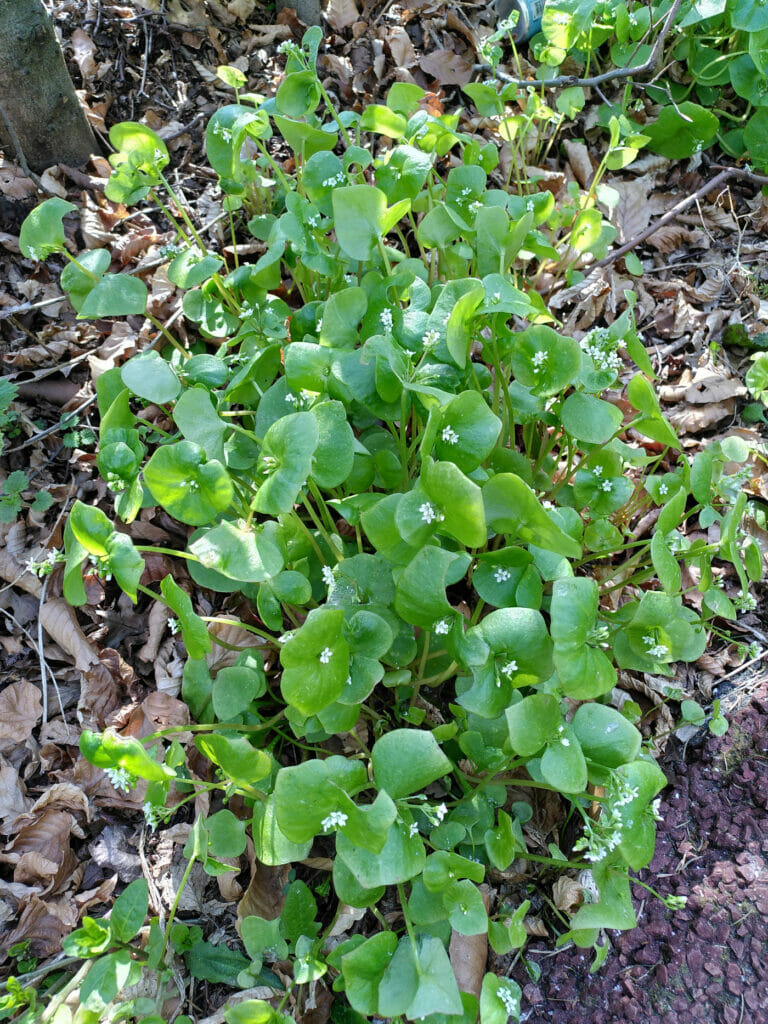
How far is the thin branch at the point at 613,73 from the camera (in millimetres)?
2674

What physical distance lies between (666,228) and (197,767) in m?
2.66

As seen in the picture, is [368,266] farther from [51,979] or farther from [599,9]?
[51,979]

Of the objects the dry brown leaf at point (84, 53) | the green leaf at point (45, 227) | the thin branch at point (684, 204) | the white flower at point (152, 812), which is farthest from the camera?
the dry brown leaf at point (84, 53)

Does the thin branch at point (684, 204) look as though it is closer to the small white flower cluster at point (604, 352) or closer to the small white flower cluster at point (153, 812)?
the small white flower cluster at point (604, 352)

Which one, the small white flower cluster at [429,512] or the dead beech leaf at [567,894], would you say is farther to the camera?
the dead beech leaf at [567,894]

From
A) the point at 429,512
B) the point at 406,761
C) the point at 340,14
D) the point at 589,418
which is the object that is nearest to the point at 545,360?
the point at 589,418

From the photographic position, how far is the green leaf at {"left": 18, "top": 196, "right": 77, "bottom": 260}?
1865 millimetres

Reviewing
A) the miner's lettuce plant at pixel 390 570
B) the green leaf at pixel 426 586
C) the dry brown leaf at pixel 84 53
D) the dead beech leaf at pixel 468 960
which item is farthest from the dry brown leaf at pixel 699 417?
the dry brown leaf at pixel 84 53

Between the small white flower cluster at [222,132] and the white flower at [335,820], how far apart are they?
1852mm

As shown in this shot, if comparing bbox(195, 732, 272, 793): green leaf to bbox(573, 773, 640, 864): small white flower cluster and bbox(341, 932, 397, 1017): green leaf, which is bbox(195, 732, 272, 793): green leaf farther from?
bbox(573, 773, 640, 864): small white flower cluster

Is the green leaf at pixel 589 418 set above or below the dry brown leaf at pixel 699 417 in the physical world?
above

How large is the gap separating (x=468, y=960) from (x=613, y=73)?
306 cm

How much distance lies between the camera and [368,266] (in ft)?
7.11

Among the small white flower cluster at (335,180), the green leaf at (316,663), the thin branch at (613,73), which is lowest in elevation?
the green leaf at (316,663)
